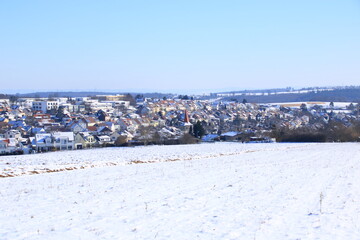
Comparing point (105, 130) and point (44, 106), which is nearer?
point (105, 130)

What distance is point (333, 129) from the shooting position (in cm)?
5509

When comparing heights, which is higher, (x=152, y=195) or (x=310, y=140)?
(x=152, y=195)

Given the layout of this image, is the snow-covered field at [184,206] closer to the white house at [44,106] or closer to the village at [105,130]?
the village at [105,130]

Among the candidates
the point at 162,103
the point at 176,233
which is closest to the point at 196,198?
the point at 176,233

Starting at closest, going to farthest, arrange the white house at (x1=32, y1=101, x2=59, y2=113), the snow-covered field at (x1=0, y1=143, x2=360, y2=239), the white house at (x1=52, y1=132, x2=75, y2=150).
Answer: the snow-covered field at (x1=0, y1=143, x2=360, y2=239) → the white house at (x1=52, y1=132, x2=75, y2=150) → the white house at (x1=32, y1=101, x2=59, y2=113)

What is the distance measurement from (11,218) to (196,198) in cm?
457

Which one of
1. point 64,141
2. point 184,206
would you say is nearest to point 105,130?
point 64,141

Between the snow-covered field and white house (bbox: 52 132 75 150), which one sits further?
white house (bbox: 52 132 75 150)

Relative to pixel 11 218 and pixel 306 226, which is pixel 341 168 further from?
pixel 11 218

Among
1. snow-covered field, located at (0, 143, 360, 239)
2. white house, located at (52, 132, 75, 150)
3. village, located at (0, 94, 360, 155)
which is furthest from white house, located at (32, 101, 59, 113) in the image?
snow-covered field, located at (0, 143, 360, 239)

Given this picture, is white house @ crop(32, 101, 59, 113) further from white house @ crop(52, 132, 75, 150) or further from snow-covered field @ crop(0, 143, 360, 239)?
snow-covered field @ crop(0, 143, 360, 239)

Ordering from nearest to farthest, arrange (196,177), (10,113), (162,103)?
(196,177), (10,113), (162,103)

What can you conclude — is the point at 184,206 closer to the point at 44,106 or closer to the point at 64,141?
the point at 64,141

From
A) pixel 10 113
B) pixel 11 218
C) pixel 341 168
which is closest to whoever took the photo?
pixel 11 218
